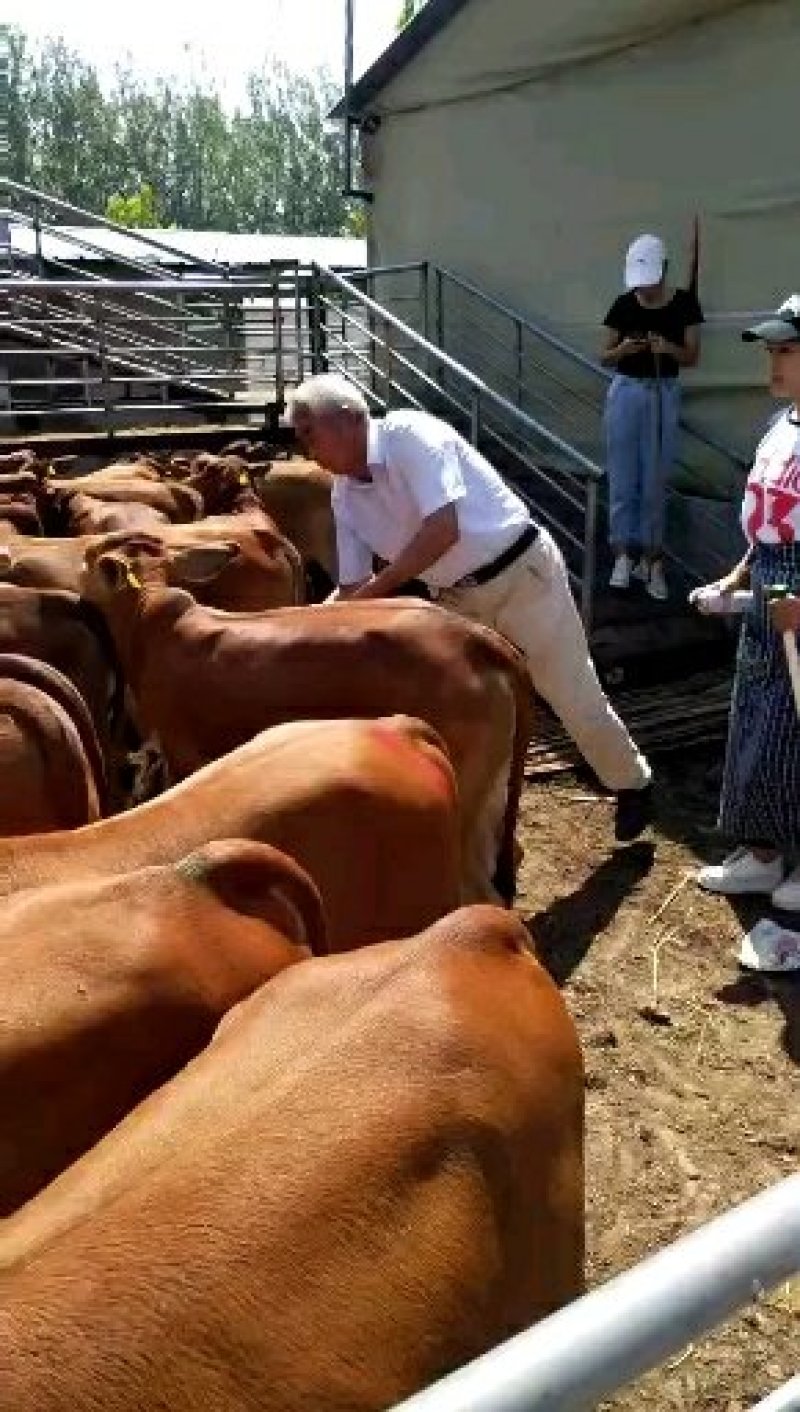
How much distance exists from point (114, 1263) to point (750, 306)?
894cm

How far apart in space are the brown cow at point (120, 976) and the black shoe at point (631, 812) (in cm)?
326

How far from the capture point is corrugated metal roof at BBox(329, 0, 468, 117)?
12.3 meters

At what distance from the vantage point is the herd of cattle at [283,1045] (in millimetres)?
1953

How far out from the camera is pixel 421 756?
3.92m

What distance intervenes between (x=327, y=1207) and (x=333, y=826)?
61.8 inches

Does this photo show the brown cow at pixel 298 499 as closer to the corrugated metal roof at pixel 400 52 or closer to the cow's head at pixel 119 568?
the cow's head at pixel 119 568

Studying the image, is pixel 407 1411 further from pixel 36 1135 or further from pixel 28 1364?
pixel 36 1135

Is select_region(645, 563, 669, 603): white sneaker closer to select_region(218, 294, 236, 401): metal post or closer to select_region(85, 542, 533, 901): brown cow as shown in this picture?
select_region(218, 294, 236, 401): metal post

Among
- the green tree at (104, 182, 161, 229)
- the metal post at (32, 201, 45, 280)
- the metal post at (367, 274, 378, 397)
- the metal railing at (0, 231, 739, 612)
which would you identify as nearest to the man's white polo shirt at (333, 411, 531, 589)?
the metal railing at (0, 231, 739, 612)

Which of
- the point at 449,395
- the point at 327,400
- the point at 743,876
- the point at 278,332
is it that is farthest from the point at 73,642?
the point at 449,395

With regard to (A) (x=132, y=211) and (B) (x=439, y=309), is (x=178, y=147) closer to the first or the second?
(A) (x=132, y=211)

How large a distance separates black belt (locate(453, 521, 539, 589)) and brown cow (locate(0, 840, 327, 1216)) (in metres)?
2.84

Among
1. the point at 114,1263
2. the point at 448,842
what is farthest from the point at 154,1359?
the point at 448,842

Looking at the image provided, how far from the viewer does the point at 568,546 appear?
10391mm
